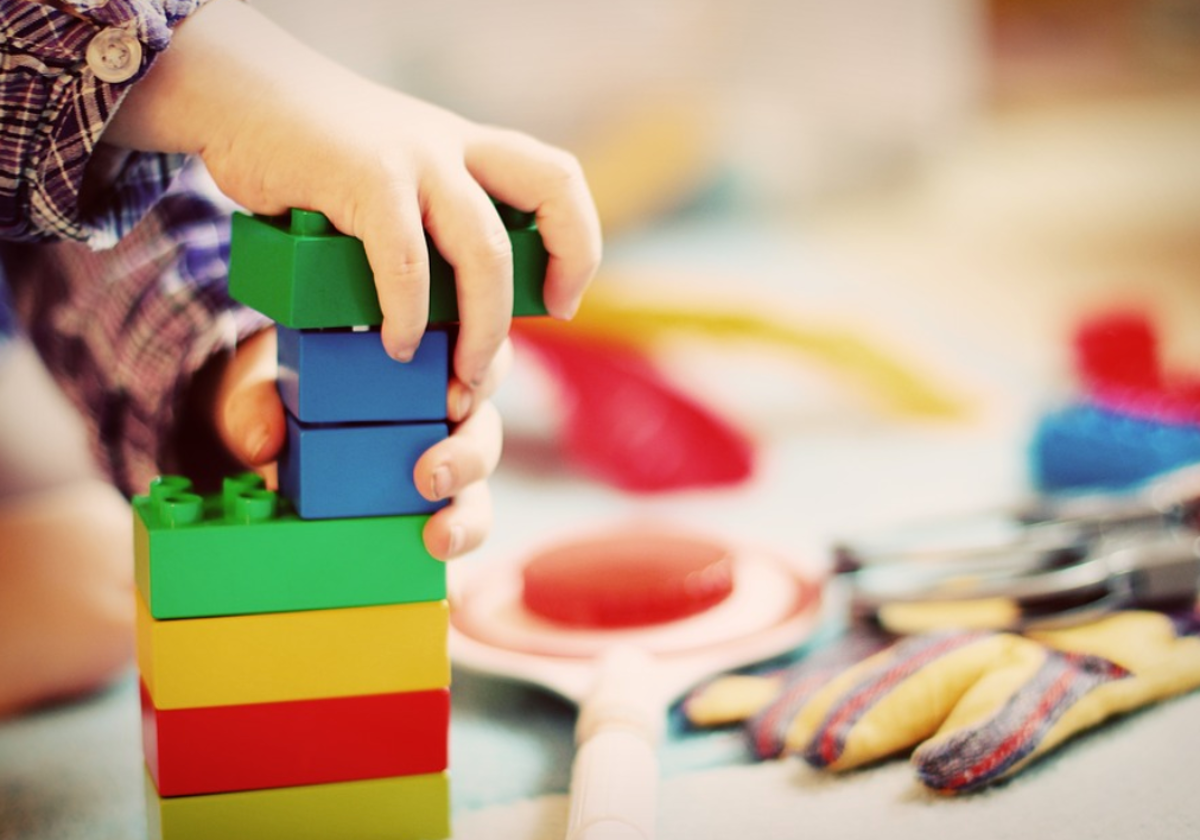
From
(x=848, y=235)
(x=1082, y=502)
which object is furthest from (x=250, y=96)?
(x=848, y=235)

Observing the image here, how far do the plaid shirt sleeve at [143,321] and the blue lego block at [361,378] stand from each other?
0.69 feet

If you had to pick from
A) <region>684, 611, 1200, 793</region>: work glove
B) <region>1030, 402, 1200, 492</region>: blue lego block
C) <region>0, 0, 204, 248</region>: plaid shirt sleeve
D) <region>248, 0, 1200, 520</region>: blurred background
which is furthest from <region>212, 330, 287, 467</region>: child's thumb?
<region>248, 0, 1200, 520</region>: blurred background

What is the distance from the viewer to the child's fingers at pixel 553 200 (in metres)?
0.50

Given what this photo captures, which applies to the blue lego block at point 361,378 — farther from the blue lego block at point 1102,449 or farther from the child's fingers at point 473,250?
the blue lego block at point 1102,449

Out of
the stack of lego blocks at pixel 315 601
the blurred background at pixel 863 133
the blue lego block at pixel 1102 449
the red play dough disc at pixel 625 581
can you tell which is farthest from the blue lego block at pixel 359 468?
the blurred background at pixel 863 133

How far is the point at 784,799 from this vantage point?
20.6 inches

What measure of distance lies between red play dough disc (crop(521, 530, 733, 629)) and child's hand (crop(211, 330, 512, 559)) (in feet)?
0.46

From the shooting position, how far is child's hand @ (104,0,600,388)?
1.49 feet

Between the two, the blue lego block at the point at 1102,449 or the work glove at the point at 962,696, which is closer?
the work glove at the point at 962,696

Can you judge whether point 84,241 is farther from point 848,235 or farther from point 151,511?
point 848,235

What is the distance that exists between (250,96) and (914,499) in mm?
584

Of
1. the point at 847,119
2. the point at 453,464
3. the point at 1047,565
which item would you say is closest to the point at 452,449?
the point at 453,464

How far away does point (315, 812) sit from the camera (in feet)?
1.60

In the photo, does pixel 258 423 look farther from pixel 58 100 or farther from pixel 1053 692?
pixel 1053 692
